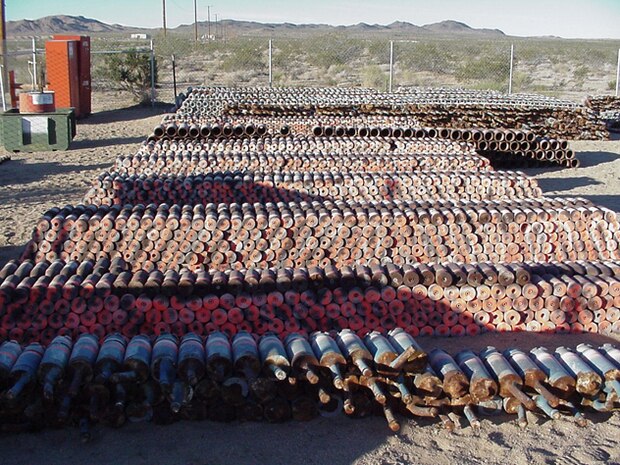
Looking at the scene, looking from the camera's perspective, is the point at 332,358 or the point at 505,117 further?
the point at 505,117

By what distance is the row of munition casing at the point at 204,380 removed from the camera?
489 centimetres

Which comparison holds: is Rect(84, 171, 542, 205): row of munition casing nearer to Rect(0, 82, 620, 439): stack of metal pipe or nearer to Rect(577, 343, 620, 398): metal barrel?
Rect(0, 82, 620, 439): stack of metal pipe

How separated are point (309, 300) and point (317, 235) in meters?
1.74

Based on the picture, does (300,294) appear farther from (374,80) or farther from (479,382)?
(374,80)

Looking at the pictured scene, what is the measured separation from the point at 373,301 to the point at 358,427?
2164 millimetres

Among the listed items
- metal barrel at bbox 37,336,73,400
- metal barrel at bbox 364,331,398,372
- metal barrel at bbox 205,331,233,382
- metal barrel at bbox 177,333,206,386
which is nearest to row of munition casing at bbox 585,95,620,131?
metal barrel at bbox 364,331,398,372

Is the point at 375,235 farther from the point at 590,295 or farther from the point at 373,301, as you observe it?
the point at 590,295

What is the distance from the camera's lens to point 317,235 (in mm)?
8648

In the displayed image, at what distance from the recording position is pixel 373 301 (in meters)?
7.15

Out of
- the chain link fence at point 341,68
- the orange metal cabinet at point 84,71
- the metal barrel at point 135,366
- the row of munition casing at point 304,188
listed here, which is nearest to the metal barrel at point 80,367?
the metal barrel at point 135,366

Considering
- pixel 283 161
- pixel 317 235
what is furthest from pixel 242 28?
pixel 317 235

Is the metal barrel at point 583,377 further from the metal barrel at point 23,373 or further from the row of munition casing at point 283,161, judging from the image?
the row of munition casing at point 283,161

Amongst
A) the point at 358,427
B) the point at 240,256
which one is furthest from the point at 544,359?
the point at 240,256

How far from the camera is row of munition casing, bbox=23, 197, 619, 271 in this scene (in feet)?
28.0
